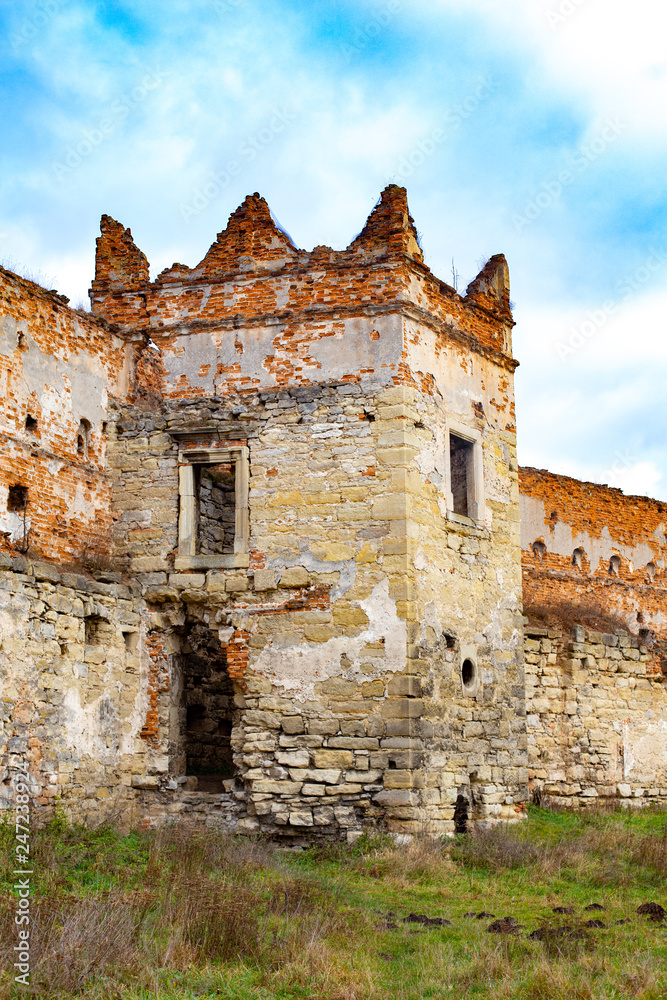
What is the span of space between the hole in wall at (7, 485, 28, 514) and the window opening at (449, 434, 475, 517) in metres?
4.94

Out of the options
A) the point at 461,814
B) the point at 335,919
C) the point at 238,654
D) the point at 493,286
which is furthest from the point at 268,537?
the point at 335,919

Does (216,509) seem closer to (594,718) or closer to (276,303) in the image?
(276,303)

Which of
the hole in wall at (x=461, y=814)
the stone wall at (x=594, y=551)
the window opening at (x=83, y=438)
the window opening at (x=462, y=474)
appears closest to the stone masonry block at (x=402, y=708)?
the hole in wall at (x=461, y=814)

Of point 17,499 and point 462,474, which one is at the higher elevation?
point 462,474

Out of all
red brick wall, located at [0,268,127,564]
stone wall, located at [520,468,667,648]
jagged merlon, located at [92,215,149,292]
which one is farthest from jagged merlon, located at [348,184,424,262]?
stone wall, located at [520,468,667,648]

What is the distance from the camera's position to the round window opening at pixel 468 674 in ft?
40.9

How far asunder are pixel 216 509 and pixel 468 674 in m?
3.77

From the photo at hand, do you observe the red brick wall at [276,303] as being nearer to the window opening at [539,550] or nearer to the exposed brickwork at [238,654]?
the exposed brickwork at [238,654]

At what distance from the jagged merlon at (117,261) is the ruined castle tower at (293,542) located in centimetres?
3

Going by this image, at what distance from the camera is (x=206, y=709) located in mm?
13930

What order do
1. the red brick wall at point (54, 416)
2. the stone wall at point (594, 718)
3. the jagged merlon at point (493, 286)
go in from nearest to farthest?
the red brick wall at point (54, 416) < the jagged merlon at point (493, 286) < the stone wall at point (594, 718)

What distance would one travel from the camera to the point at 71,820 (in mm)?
10453

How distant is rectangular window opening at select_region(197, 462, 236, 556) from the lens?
13.2 meters

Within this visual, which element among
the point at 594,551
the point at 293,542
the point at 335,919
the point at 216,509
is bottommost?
the point at 335,919
